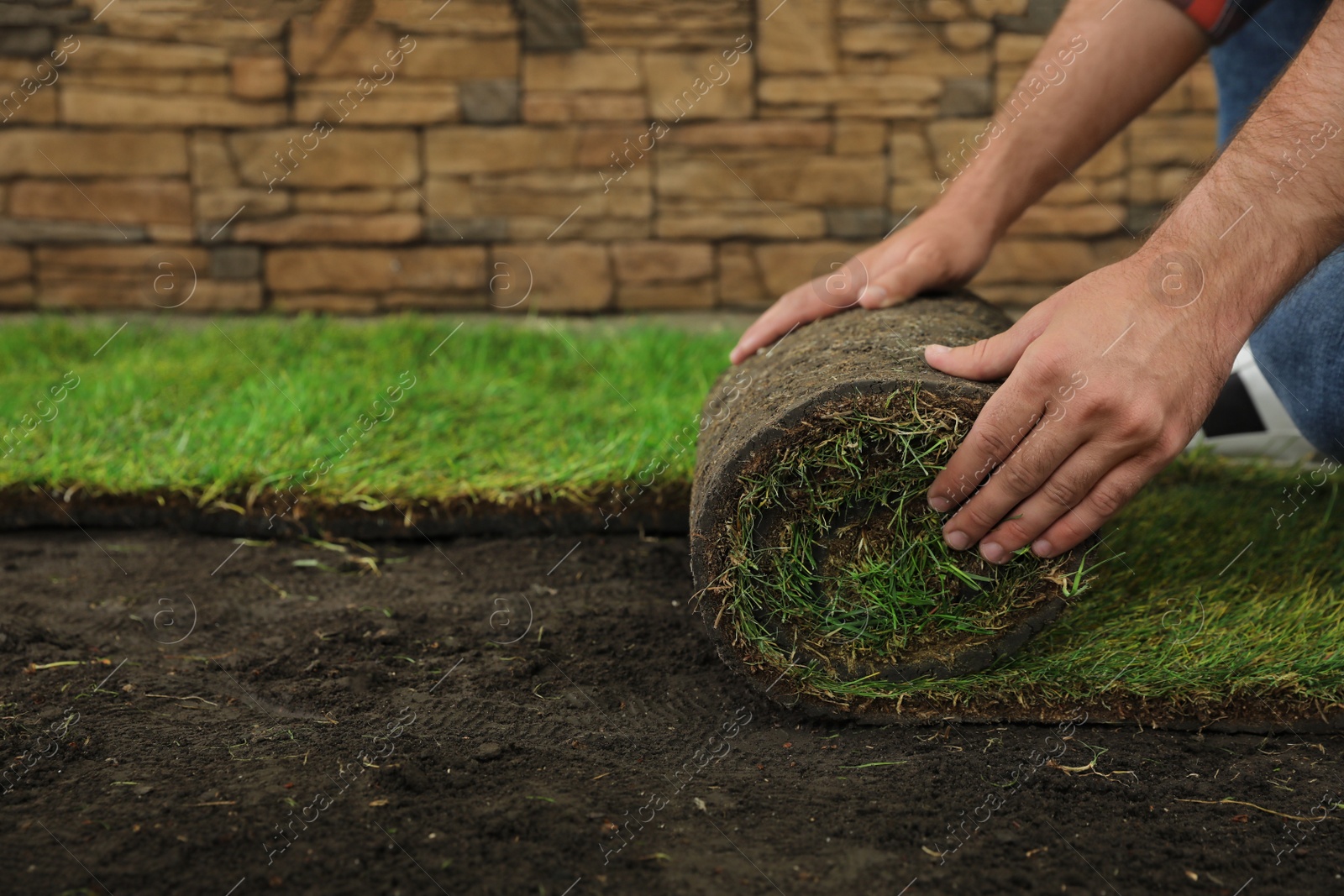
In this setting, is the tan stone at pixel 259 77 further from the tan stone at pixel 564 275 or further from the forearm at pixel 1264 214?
the forearm at pixel 1264 214

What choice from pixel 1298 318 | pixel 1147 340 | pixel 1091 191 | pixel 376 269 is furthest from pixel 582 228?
pixel 1147 340

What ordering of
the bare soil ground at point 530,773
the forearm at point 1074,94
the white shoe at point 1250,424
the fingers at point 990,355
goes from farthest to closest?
the white shoe at point 1250,424 < the forearm at point 1074,94 < the fingers at point 990,355 < the bare soil ground at point 530,773

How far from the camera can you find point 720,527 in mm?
1577

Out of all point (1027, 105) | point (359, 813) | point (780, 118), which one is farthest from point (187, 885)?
point (780, 118)

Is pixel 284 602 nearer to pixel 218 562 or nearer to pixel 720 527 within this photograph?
pixel 218 562

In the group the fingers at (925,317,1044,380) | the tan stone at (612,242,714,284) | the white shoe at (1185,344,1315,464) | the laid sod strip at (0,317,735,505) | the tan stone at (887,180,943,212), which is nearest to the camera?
the fingers at (925,317,1044,380)

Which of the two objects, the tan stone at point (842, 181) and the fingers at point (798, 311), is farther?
the tan stone at point (842, 181)

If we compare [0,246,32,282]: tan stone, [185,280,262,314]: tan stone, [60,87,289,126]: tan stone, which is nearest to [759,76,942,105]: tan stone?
[60,87,289,126]: tan stone

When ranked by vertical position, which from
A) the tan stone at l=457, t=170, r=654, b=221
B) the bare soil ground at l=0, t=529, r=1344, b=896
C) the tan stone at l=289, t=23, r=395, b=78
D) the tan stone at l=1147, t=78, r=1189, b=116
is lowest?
the bare soil ground at l=0, t=529, r=1344, b=896

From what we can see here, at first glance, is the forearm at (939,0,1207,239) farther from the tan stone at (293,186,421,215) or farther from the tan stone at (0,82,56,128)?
the tan stone at (0,82,56,128)

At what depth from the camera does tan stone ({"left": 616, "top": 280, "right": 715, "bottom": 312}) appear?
12.8 feet

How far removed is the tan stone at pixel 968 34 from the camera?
3564 mm

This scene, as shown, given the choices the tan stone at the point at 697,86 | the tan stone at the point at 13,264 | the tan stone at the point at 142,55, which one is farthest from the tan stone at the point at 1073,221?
the tan stone at the point at 13,264

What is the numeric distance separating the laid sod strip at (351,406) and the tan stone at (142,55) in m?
0.93
